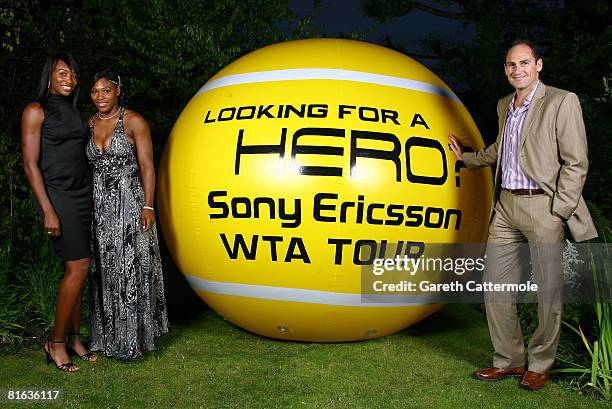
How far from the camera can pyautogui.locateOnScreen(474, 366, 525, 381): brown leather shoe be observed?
435 cm

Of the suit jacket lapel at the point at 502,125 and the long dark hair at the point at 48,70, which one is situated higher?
the long dark hair at the point at 48,70

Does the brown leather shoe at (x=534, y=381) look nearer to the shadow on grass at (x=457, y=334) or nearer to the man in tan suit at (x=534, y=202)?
the man in tan suit at (x=534, y=202)

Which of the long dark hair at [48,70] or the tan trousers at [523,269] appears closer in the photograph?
the tan trousers at [523,269]

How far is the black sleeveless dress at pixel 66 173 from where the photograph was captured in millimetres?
4344

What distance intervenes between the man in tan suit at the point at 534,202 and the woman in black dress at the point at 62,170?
252cm

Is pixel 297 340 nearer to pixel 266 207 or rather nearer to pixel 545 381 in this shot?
pixel 266 207

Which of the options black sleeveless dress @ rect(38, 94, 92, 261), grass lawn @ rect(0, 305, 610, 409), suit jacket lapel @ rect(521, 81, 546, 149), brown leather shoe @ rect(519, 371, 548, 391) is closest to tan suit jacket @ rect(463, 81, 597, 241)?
suit jacket lapel @ rect(521, 81, 546, 149)

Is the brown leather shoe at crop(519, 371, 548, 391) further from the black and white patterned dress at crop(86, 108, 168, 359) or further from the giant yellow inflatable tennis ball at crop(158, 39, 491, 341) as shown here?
the black and white patterned dress at crop(86, 108, 168, 359)

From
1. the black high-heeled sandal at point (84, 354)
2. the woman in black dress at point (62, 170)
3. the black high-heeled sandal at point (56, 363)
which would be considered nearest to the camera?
the woman in black dress at point (62, 170)

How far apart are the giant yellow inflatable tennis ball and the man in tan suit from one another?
0.40 meters

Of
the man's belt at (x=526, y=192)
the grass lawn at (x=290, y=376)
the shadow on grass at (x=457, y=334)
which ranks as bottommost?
the shadow on grass at (x=457, y=334)

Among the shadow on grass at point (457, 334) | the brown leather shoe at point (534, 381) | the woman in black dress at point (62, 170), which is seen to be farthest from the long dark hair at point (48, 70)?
the brown leather shoe at point (534, 381)

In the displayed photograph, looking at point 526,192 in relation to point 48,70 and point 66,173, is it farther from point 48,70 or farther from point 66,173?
point 48,70

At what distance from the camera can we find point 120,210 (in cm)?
455
